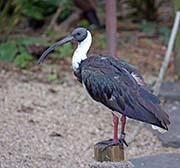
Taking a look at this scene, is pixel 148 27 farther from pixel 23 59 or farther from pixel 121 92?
pixel 121 92

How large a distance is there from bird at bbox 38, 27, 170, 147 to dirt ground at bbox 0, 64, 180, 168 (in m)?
1.19

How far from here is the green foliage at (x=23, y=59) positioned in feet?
23.7

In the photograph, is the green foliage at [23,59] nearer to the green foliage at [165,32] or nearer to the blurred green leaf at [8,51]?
the blurred green leaf at [8,51]

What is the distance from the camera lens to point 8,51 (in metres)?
7.29

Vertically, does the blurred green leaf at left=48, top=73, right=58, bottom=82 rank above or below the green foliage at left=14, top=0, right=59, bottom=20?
below

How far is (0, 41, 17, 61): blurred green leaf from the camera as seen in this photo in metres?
7.23

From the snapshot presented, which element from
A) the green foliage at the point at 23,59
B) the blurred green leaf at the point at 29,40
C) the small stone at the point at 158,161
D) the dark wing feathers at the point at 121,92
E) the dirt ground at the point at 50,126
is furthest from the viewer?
the blurred green leaf at the point at 29,40

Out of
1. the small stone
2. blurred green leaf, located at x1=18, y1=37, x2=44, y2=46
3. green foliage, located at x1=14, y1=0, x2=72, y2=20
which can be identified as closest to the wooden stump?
the small stone

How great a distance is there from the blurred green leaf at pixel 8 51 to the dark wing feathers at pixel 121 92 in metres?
3.51

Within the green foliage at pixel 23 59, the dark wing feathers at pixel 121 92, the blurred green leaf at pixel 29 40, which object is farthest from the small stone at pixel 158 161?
the blurred green leaf at pixel 29 40

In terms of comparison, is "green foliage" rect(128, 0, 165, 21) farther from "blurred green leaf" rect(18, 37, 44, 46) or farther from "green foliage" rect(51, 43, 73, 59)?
"blurred green leaf" rect(18, 37, 44, 46)

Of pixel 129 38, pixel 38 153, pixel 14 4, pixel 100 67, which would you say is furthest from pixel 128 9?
pixel 100 67

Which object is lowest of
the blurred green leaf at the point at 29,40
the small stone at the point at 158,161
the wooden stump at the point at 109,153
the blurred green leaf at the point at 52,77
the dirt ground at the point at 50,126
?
the small stone at the point at 158,161

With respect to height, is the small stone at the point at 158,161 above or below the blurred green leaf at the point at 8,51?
below
